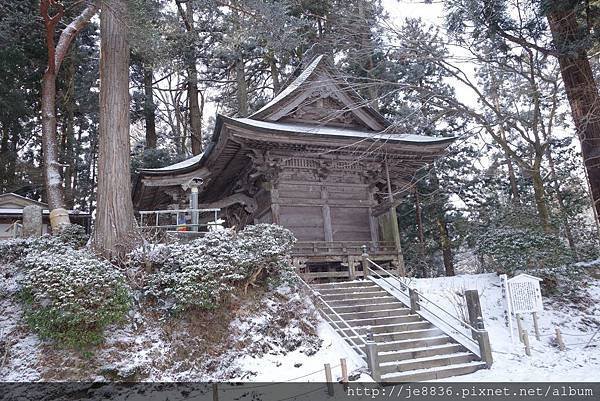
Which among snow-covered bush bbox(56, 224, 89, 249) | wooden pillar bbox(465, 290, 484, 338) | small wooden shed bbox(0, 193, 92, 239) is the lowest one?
wooden pillar bbox(465, 290, 484, 338)

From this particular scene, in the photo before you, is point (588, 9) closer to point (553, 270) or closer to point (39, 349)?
point (553, 270)

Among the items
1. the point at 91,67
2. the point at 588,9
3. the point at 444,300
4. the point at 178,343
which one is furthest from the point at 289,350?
the point at 91,67

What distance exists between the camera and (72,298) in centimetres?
677

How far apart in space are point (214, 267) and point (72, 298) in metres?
2.41

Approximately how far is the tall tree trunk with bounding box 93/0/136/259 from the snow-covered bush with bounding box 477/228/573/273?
913 centimetres

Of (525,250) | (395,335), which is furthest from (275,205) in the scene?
(525,250)

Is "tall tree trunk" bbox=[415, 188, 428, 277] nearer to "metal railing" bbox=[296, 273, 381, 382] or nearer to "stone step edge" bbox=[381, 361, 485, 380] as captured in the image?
"metal railing" bbox=[296, 273, 381, 382]

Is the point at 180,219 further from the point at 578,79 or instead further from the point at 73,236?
the point at 578,79

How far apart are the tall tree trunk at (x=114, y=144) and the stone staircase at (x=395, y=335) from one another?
4.68 m

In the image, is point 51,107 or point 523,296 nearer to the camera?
point 523,296

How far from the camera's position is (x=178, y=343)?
7.36 m

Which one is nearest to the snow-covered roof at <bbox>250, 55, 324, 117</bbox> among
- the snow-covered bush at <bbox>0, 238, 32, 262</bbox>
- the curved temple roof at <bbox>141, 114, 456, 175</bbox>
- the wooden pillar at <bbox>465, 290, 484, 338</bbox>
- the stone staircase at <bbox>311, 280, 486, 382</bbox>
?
the curved temple roof at <bbox>141, 114, 456, 175</bbox>

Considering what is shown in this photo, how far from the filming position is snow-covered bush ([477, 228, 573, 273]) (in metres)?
10.4

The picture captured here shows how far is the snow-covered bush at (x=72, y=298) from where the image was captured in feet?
22.1
